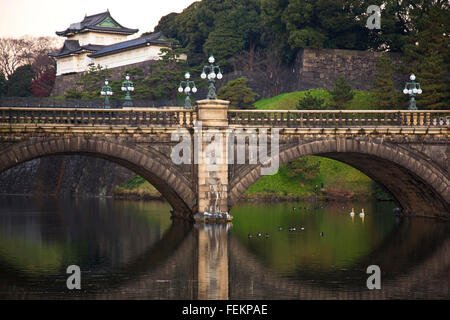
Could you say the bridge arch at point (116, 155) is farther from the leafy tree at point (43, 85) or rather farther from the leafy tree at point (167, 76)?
the leafy tree at point (43, 85)

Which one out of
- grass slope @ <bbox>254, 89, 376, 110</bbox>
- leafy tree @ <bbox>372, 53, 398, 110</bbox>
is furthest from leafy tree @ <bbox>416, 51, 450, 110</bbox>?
grass slope @ <bbox>254, 89, 376, 110</bbox>

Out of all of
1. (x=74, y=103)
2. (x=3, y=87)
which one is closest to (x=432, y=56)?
(x=74, y=103)

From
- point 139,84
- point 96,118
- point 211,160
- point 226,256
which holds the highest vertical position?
point 139,84

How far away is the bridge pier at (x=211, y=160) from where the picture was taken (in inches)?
1591

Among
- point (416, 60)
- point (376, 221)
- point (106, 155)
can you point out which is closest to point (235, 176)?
point (106, 155)

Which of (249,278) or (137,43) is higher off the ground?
(137,43)

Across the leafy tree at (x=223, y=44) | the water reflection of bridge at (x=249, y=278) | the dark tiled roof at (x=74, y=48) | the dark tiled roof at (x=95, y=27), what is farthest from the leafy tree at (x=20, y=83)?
the water reflection of bridge at (x=249, y=278)

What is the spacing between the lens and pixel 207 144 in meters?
40.6

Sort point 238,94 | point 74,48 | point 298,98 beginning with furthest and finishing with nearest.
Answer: point 74,48
point 298,98
point 238,94

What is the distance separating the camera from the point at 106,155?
129ft

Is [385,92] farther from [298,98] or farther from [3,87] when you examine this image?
[3,87]

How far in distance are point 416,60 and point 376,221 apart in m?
28.7

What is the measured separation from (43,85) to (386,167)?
7883 centimetres

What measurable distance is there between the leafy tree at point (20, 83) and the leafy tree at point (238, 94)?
45.8 meters
